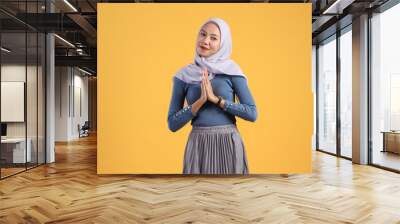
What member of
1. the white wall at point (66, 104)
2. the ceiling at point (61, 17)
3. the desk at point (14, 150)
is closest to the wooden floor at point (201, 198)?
the desk at point (14, 150)

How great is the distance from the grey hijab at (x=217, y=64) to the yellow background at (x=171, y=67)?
0.17 metres

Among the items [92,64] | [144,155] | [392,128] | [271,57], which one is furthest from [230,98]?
[92,64]

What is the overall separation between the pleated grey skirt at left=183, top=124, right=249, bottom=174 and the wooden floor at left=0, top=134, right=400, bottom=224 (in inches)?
8.1

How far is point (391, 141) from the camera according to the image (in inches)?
338

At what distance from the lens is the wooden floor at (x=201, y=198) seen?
4.32 m

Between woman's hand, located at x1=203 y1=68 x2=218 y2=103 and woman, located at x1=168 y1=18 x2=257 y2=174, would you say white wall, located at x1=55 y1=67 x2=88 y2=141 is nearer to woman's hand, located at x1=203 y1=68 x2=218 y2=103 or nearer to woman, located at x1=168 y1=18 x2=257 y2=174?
woman, located at x1=168 y1=18 x2=257 y2=174

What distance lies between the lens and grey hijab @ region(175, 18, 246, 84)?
646 cm

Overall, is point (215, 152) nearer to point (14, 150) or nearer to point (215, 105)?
point (215, 105)

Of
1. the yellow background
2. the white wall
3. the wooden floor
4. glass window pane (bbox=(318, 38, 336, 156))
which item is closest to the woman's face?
the yellow background

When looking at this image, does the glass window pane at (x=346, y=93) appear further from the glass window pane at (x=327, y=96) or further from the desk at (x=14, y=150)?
the desk at (x=14, y=150)

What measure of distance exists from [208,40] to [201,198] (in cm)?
280

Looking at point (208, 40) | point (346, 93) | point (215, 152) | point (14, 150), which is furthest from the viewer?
point (346, 93)

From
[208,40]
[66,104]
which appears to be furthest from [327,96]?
[66,104]

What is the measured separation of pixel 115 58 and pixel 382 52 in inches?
219
